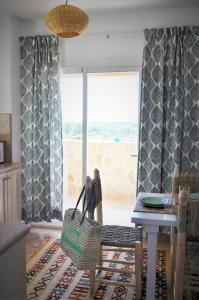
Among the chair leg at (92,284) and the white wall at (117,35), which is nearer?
the chair leg at (92,284)

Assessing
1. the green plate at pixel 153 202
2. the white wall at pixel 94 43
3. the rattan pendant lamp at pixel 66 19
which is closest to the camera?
the rattan pendant lamp at pixel 66 19

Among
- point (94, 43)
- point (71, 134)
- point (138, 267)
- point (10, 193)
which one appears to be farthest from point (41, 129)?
point (138, 267)

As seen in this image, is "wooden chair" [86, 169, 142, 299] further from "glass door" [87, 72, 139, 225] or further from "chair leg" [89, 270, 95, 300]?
"glass door" [87, 72, 139, 225]

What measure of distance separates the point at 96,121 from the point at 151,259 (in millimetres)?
2224

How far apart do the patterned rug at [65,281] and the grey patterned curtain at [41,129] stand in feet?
2.91

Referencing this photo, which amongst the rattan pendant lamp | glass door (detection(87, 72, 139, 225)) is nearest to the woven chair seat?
glass door (detection(87, 72, 139, 225))

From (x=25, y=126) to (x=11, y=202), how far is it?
1.03 metres

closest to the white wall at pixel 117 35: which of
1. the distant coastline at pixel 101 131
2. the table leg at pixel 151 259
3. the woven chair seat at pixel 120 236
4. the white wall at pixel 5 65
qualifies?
the white wall at pixel 5 65

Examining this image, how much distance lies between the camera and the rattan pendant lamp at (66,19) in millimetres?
2197

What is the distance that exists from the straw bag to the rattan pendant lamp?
4.52 feet

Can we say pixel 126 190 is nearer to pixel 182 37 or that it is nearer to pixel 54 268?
pixel 54 268

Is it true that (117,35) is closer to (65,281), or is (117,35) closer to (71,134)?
(71,134)

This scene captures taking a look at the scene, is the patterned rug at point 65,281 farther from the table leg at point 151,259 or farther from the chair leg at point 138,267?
the table leg at point 151,259

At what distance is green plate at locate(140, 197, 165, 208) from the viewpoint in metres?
2.47
